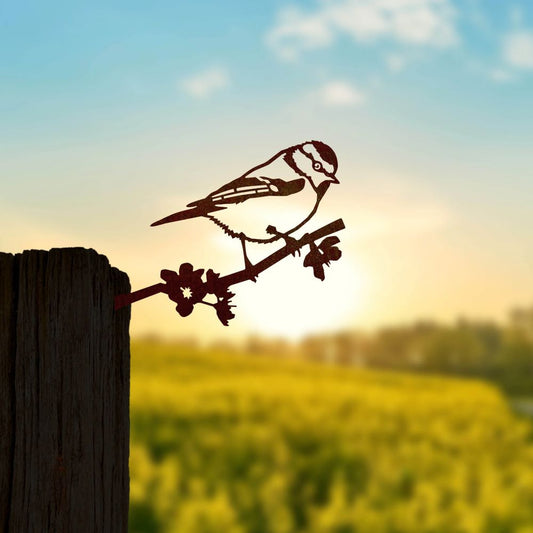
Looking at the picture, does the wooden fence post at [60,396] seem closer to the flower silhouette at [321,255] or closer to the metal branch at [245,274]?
the metal branch at [245,274]

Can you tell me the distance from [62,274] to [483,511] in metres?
4.86

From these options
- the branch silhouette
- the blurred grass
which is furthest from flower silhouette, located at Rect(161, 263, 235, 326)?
the blurred grass

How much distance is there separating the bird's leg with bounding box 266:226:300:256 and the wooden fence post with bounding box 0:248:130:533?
38 cm

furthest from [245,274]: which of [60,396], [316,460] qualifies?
[316,460]

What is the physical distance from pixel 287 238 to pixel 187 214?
24cm

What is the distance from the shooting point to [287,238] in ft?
4.93

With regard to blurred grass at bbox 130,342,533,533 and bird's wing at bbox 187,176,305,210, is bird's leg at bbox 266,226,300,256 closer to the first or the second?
bird's wing at bbox 187,176,305,210

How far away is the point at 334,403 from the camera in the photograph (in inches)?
274

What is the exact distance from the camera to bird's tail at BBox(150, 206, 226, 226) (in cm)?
144

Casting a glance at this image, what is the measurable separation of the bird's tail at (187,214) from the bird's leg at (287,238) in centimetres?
13

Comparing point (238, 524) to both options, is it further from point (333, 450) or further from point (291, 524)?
point (333, 450)

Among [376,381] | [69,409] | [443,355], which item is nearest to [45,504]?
[69,409]

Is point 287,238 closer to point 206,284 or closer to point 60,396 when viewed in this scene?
point 206,284

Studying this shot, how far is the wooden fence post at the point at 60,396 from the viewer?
56.1 inches
